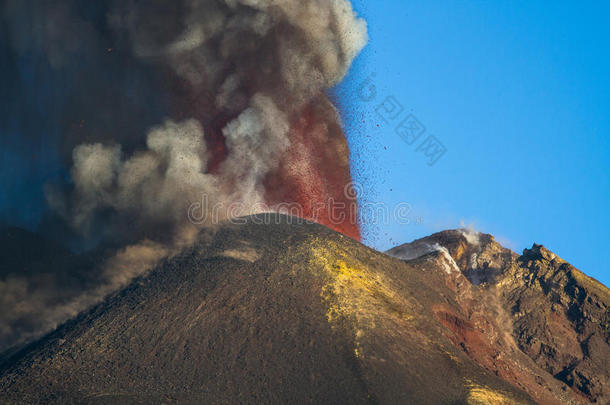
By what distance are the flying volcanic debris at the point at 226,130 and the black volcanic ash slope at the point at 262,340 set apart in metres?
10.5

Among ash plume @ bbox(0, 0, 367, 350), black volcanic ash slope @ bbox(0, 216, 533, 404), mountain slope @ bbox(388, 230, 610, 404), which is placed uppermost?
ash plume @ bbox(0, 0, 367, 350)

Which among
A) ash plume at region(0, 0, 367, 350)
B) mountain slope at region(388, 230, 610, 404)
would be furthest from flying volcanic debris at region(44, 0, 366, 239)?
mountain slope at region(388, 230, 610, 404)

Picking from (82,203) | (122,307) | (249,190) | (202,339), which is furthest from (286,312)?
(82,203)

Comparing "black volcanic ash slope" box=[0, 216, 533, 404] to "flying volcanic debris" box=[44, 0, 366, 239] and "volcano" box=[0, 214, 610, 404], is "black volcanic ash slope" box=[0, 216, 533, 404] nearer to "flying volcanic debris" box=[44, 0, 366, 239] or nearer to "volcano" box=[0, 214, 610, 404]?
"volcano" box=[0, 214, 610, 404]

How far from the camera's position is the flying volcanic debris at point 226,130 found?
4800cm

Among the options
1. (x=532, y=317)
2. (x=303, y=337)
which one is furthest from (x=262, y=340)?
(x=532, y=317)

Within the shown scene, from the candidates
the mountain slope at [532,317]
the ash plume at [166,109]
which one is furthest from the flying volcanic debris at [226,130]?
the mountain slope at [532,317]

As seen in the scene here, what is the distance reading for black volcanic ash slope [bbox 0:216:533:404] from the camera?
28172 mm

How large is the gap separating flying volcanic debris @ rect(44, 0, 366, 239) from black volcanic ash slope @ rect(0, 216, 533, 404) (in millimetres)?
10465

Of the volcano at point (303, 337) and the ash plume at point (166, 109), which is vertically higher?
the ash plume at point (166, 109)

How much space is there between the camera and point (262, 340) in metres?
30.5

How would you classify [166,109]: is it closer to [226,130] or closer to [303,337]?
[226,130]

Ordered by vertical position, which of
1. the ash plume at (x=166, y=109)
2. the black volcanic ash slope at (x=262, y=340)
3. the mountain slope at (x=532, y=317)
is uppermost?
the ash plume at (x=166, y=109)

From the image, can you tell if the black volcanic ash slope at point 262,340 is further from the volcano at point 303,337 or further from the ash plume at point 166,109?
the ash plume at point 166,109
